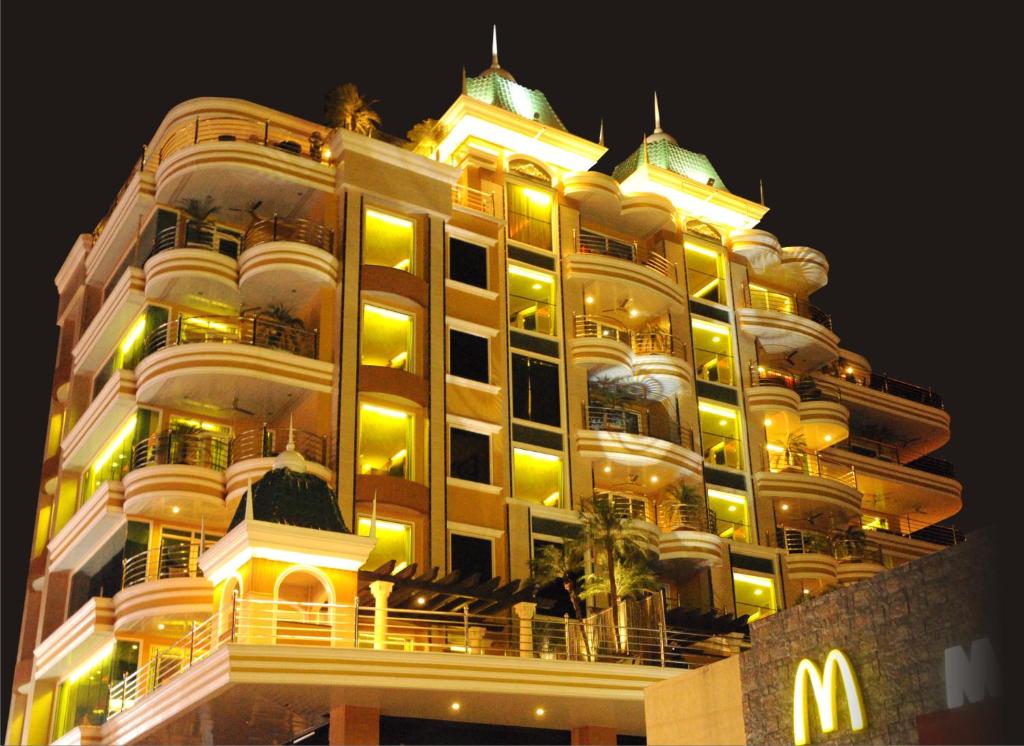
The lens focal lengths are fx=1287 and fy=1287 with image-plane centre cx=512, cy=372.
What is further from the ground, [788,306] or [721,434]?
[788,306]

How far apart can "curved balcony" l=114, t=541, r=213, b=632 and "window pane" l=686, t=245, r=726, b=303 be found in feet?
72.6

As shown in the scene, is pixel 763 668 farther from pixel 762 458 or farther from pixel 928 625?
pixel 762 458

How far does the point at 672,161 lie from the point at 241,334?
861 inches

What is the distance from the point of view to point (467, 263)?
42.5m

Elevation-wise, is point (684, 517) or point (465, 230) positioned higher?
point (465, 230)

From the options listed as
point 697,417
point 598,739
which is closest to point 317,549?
point 598,739

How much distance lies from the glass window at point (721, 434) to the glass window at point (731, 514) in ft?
4.26

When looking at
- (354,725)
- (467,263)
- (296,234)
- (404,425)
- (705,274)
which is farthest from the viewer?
(705,274)

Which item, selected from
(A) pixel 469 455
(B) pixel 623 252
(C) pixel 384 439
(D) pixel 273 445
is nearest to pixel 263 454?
(D) pixel 273 445

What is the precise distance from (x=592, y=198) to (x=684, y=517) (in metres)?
12.2

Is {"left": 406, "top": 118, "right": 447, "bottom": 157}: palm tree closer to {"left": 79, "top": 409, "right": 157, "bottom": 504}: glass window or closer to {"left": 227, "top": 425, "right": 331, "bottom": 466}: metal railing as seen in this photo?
{"left": 227, "top": 425, "right": 331, "bottom": 466}: metal railing

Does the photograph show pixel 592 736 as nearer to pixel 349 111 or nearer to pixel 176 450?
pixel 176 450

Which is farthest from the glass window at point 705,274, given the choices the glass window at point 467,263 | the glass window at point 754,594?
the glass window at point 754,594

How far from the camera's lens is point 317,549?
28219 mm
